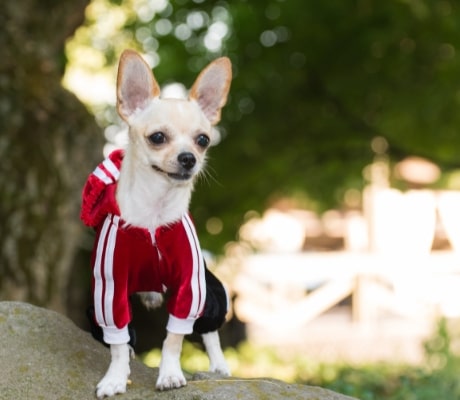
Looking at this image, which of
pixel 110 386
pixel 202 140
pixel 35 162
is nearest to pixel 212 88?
pixel 202 140

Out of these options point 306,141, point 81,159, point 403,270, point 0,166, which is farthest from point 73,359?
point 403,270

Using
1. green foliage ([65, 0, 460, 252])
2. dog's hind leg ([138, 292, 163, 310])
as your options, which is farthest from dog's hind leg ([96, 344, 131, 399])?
green foliage ([65, 0, 460, 252])

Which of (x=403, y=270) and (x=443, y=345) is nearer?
(x=443, y=345)

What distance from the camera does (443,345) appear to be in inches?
258

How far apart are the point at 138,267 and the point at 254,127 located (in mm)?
5373

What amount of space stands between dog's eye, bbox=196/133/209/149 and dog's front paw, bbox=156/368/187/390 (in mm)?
986

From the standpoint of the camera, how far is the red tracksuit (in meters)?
3.61

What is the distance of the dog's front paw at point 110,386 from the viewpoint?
3.52m

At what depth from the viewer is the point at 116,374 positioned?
3.58m

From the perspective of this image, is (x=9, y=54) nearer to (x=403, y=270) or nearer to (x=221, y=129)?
(x=221, y=129)

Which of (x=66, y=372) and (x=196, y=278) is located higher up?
(x=196, y=278)

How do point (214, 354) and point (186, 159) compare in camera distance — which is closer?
point (186, 159)

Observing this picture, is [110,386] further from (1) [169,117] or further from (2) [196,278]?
(1) [169,117]

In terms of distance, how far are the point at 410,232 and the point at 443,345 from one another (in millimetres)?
8445
